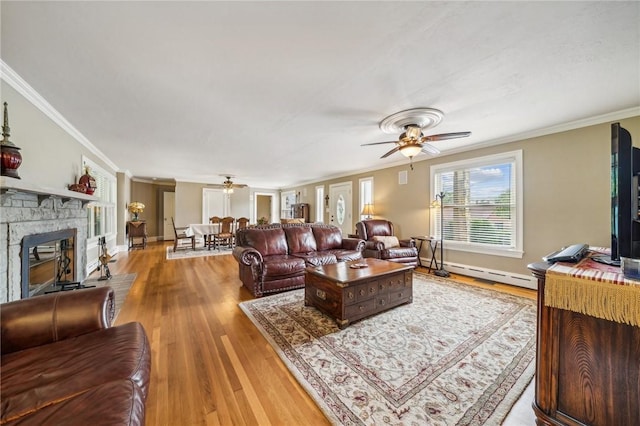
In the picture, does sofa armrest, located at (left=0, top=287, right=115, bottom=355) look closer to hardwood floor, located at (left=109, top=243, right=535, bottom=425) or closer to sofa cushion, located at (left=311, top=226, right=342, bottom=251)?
hardwood floor, located at (left=109, top=243, right=535, bottom=425)

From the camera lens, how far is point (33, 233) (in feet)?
7.06

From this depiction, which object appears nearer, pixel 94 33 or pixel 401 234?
pixel 94 33

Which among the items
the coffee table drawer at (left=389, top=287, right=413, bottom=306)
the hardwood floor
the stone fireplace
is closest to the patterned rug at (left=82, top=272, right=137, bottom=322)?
the hardwood floor

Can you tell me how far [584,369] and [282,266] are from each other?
2.88 metres

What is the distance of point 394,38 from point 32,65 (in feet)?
9.78

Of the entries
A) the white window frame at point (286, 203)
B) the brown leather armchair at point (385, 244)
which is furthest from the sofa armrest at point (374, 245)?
the white window frame at point (286, 203)

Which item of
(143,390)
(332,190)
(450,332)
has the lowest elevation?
(450,332)

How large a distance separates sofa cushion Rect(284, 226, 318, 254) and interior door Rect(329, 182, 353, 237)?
291 cm

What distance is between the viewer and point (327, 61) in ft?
6.18

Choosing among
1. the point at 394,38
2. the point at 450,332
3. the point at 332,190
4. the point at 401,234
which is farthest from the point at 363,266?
the point at 332,190

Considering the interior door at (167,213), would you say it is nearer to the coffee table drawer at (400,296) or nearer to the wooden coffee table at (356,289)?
the wooden coffee table at (356,289)

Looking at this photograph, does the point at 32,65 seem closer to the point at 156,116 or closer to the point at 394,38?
the point at 156,116

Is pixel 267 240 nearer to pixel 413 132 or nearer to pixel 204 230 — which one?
pixel 413 132

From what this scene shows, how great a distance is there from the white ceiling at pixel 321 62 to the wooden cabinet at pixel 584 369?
164 centimetres
